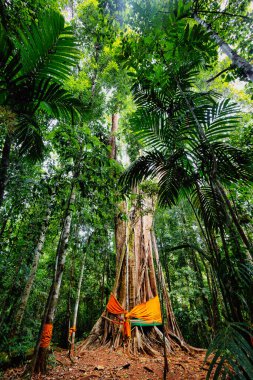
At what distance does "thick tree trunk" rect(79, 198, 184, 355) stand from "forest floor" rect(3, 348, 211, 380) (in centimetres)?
36

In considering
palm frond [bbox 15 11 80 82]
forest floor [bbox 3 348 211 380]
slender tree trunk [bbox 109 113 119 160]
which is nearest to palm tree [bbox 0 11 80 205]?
palm frond [bbox 15 11 80 82]

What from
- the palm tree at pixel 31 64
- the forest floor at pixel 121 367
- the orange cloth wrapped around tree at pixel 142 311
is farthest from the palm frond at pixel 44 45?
the orange cloth wrapped around tree at pixel 142 311

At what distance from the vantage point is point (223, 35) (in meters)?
4.26

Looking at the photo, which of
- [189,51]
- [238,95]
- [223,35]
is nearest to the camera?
[189,51]

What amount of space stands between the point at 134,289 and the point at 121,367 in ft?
5.96

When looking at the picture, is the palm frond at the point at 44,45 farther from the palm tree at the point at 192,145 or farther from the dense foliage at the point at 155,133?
the palm tree at the point at 192,145

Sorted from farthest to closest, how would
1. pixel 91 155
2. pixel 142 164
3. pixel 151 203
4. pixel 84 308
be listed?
pixel 84 308 < pixel 151 203 < pixel 91 155 < pixel 142 164

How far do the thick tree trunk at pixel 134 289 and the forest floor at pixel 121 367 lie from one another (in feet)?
1.20

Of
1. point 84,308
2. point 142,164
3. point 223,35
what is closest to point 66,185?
point 142,164

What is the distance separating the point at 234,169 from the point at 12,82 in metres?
2.12

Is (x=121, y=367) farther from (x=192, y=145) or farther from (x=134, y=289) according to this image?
(x=192, y=145)

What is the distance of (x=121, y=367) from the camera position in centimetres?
362

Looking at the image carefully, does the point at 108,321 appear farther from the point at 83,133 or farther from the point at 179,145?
the point at 179,145

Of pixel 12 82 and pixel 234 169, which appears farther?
pixel 234 169
